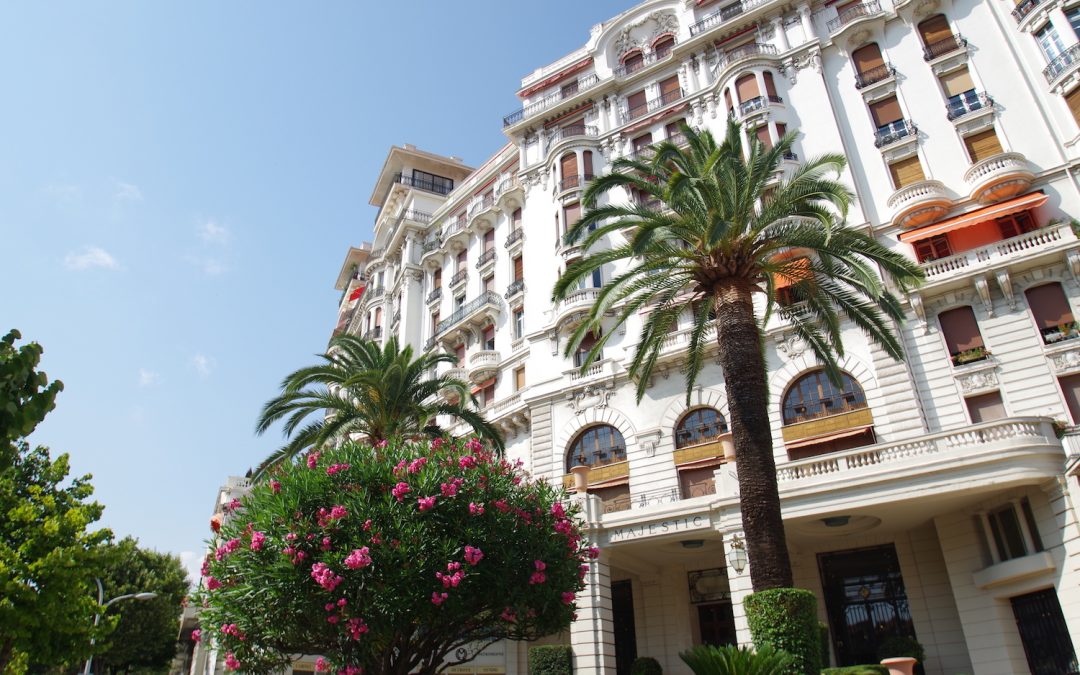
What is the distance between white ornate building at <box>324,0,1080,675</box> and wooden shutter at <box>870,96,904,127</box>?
69 millimetres

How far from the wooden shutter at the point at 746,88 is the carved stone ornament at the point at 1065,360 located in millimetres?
15525

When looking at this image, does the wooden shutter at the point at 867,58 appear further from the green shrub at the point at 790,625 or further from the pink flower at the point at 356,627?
the pink flower at the point at 356,627

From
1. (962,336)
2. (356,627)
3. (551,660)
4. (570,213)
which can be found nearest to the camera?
(356,627)

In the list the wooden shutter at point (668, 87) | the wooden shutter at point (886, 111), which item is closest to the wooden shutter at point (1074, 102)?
the wooden shutter at point (886, 111)

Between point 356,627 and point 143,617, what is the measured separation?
36076 millimetres

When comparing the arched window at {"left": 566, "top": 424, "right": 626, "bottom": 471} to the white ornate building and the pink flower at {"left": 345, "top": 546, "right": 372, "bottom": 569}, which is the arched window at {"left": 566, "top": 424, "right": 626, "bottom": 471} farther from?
the pink flower at {"left": 345, "top": 546, "right": 372, "bottom": 569}

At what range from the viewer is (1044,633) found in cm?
1783

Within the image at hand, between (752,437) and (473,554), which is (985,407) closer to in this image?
(752,437)

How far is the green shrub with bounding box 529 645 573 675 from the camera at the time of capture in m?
21.1

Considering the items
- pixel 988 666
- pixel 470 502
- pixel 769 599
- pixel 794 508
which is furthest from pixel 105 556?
pixel 988 666

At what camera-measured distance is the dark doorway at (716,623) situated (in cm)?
2397

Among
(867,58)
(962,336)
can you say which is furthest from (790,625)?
(867,58)

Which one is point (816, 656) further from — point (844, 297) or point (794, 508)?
point (844, 297)

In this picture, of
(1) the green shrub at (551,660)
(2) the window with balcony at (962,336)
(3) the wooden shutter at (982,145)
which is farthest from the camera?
(3) the wooden shutter at (982,145)
